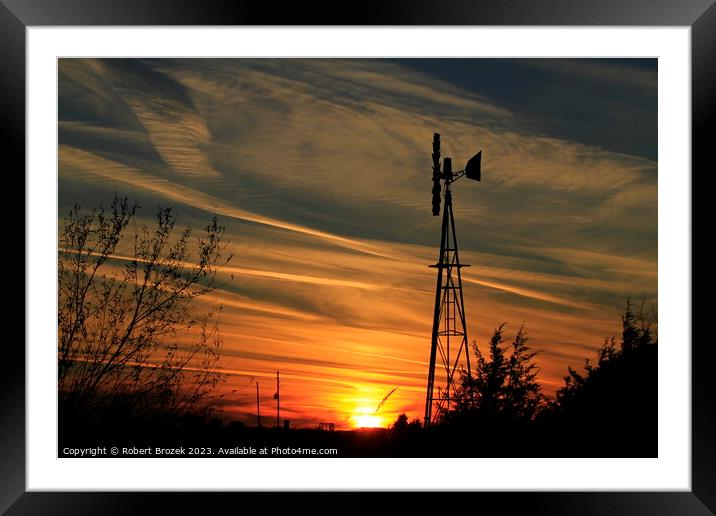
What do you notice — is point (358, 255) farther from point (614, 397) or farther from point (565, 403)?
point (614, 397)

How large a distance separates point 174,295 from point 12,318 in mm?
1064

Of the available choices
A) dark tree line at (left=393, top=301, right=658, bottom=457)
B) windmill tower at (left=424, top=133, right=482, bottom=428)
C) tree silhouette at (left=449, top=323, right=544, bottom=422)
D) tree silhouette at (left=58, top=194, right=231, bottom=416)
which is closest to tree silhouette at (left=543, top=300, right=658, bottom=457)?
dark tree line at (left=393, top=301, right=658, bottom=457)

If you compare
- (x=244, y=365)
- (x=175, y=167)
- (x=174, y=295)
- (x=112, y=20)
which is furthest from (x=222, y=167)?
(x=112, y=20)

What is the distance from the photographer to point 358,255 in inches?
190

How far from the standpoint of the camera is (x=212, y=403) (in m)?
4.17

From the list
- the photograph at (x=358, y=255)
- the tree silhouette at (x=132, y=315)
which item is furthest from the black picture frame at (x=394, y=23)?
the tree silhouette at (x=132, y=315)

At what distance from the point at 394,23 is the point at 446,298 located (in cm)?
215

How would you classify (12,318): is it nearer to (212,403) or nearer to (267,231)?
(212,403)

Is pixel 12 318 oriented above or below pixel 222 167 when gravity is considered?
below

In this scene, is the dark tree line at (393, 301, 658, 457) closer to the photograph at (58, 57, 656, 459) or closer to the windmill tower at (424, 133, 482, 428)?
the photograph at (58, 57, 656, 459)

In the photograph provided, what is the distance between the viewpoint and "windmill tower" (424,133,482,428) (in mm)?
4770

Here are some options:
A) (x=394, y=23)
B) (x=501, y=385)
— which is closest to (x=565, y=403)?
(x=501, y=385)

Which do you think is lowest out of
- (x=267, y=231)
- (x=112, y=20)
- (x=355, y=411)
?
(x=355, y=411)

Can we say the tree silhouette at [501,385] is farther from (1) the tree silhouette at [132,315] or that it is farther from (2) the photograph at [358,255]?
(1) the tree silhouette at [132,315]
